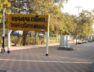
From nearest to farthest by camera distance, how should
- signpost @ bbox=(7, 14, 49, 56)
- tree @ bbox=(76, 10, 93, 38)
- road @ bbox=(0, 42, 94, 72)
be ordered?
road @ bbox=(0, 42, 94, 72) → signpost @ bbox=(7, 14, 49, 56) → tree @ bbox=(76, 10, 93, 38)

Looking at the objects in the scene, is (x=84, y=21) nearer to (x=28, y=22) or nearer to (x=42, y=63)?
(x=28, y=22)

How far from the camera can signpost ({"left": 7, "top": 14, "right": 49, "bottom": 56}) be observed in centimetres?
2545

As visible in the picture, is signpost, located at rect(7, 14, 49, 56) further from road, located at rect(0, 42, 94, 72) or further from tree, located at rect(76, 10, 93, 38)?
tree, located at rect(76, 10, 93, 38)

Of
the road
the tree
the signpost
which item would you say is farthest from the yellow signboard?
the tree

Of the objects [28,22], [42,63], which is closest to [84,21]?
[28,22]

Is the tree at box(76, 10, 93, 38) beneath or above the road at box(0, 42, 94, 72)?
above

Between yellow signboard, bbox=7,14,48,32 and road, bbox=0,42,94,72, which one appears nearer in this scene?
road, bbox=0,42,94,72

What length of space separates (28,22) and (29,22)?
0.25 feet

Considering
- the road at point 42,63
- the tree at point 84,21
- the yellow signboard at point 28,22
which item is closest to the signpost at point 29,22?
the yellow signboard at point 28,22

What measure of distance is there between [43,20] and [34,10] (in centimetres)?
1715

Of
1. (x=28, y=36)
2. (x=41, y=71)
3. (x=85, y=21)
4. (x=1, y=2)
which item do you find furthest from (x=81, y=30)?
(x=41, y=71)

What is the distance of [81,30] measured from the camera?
80438 millimetres

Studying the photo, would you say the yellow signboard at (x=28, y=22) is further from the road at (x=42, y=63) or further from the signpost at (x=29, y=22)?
the road at (x=42, y=63)

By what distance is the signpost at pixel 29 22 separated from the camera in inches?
1002
